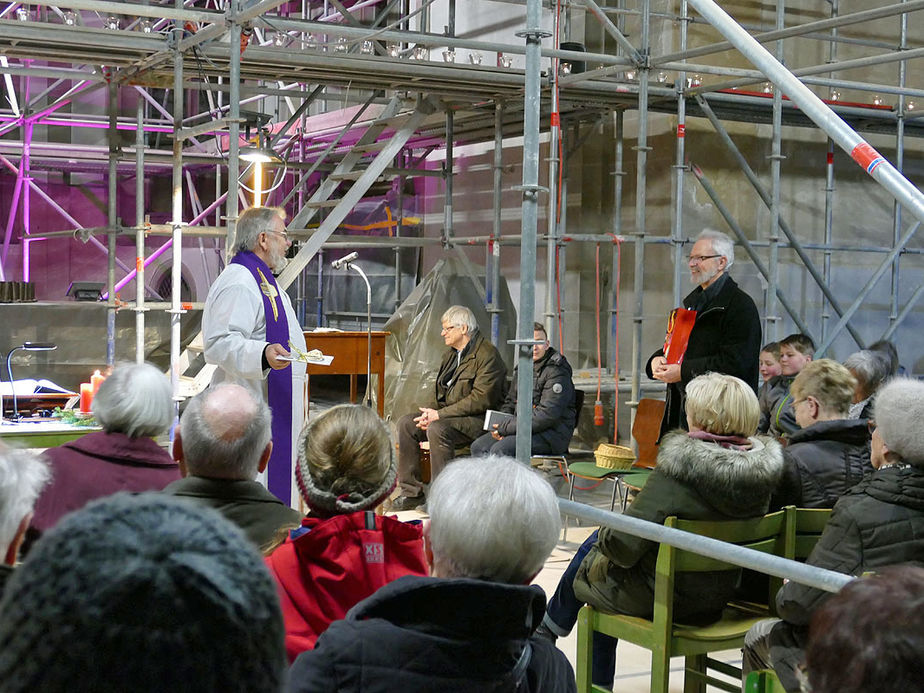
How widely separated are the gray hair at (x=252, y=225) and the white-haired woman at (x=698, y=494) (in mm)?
2142

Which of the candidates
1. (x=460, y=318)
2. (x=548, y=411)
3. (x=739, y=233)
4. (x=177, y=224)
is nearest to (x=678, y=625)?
(x=548, y=411)

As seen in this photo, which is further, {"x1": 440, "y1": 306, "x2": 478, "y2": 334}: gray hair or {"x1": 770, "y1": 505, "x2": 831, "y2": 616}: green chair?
{"x1": 440, "y1": 306, "x2": 478, "y2": 334}: gray hair

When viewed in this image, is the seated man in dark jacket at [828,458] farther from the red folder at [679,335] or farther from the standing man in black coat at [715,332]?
the red folder at [679,335]

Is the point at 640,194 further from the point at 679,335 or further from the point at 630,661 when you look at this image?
the point at 630,661

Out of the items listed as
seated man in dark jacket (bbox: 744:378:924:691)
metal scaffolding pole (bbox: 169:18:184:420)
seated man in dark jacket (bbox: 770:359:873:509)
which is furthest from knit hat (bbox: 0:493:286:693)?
metal scaffolding pole (bbox: 169:18:184:420)

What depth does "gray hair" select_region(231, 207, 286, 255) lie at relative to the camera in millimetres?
4984

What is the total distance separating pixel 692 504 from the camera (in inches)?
135

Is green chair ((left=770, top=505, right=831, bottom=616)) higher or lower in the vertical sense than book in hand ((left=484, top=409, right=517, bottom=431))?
higher

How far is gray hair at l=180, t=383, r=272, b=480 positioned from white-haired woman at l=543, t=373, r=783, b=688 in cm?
109

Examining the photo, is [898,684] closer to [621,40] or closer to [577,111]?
[621,40]

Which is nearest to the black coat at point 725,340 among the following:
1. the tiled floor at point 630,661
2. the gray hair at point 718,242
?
the gray hair at point 718,242

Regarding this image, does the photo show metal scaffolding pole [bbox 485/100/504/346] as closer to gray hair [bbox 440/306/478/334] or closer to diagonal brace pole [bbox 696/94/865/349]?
gray hair [bbox 440/306/478/334]

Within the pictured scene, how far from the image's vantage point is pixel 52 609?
677 mm

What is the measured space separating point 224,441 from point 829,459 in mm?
2113
